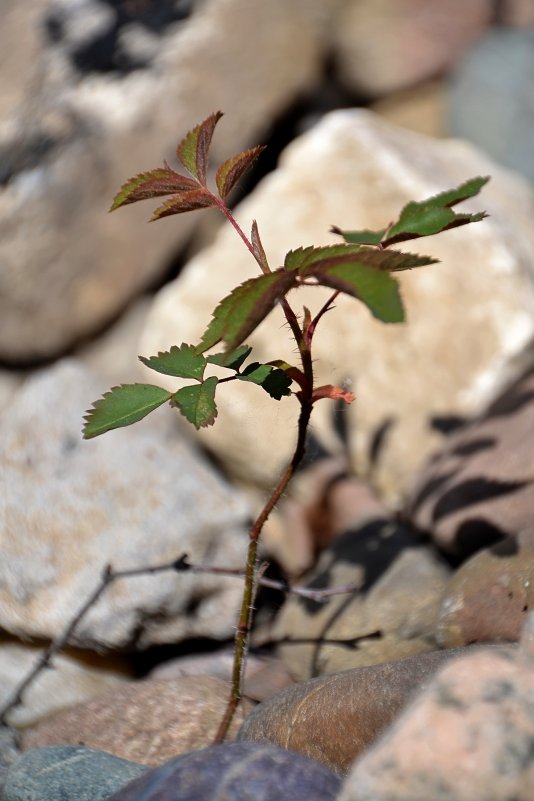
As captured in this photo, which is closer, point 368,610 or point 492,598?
point 492,598

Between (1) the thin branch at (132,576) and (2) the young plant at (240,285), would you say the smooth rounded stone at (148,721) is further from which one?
(2) the young plant at (240,285)

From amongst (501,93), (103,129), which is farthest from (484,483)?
(501,93)

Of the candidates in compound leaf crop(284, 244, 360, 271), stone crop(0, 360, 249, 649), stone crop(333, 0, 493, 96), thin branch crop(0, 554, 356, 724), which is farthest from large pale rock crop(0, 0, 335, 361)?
compound leaf crop(284, 244, 360, 271)

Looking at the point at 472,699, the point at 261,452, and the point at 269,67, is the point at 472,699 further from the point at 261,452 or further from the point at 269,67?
the point at 269,67

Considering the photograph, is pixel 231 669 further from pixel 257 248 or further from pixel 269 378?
pixel 257 248

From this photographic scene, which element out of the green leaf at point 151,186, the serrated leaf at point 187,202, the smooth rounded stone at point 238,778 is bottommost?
the smooth rounded stone at point 238,778

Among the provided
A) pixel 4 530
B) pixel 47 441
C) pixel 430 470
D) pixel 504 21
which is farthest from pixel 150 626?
pixel 504 21

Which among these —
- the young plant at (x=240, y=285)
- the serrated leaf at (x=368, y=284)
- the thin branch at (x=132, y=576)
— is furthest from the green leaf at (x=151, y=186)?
the thin branch at (x=132, y=576)
